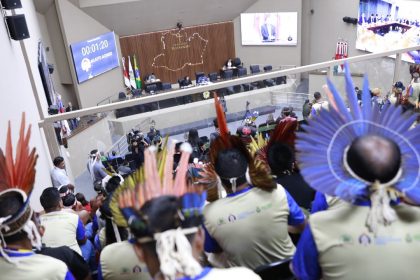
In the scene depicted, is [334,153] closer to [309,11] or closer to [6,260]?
[6,260]

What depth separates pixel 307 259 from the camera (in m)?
1.46

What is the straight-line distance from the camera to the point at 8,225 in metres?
1.61

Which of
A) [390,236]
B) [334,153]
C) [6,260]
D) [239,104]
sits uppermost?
[334,153]

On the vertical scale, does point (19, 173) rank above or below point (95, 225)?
above

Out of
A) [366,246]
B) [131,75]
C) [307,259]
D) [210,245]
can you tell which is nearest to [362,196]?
[366,246]

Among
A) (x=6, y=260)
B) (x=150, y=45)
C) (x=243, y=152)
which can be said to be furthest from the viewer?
(x=150, y=45)

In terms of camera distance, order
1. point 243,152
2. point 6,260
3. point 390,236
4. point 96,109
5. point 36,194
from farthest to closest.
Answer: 1. point 96,109
2. point 36,194
3. point 243,152
4. point 6,260
5. point 390,236

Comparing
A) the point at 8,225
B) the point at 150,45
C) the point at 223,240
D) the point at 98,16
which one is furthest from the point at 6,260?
the point at 150,45

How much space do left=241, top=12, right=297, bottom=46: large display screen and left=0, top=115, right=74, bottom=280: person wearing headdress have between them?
1313cm

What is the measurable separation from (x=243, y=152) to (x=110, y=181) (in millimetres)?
1079

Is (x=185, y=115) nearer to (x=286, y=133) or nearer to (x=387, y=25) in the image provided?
(x=286, y=133)

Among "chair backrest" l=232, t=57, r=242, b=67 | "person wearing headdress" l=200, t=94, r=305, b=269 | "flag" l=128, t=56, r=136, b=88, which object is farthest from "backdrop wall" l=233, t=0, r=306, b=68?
"person wearing headdress" l=200, t=94, r=305, b=269

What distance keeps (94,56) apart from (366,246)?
12019mm

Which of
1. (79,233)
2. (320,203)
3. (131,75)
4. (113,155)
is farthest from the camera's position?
(131,75)
